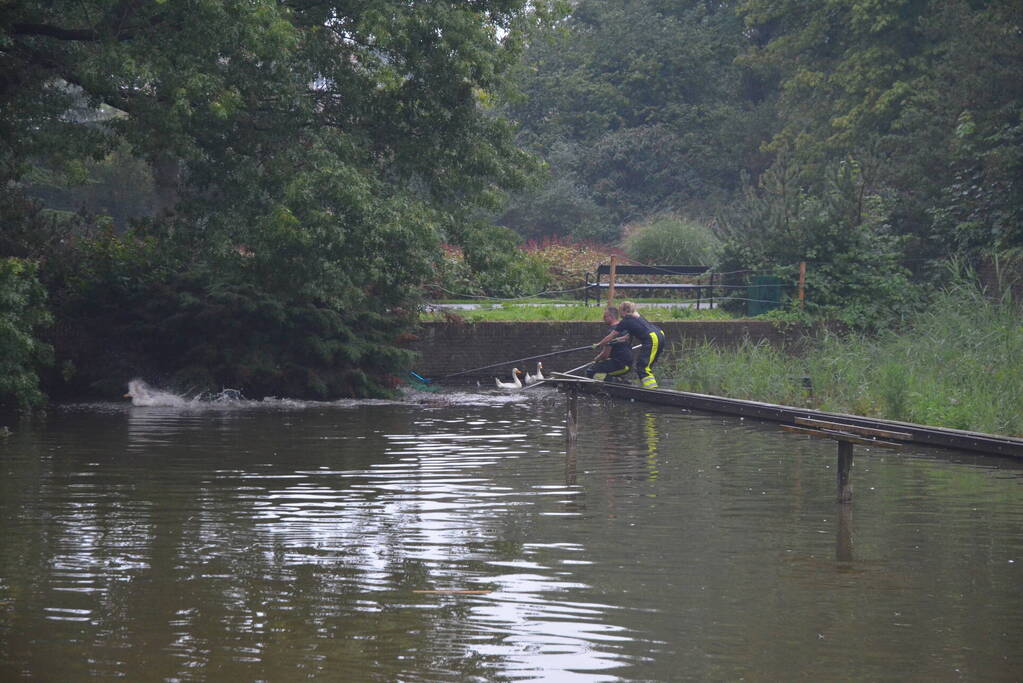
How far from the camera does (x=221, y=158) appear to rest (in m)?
20.2

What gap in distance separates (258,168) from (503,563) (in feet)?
40.8

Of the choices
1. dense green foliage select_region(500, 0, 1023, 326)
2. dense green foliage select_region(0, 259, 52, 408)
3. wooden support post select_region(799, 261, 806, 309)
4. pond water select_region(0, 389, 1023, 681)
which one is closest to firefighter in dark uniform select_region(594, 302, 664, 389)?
dense green foliage select_region(500, 0, 1023, 326)

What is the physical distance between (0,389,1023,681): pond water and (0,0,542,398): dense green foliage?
4706 mm

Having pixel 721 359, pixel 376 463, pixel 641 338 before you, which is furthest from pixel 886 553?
pixel 721 359

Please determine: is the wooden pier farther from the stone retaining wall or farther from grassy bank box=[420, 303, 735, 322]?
grassy bank box=[420, 303, 735, 322]

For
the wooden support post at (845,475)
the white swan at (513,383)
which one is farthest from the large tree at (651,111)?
the wooden support post at (845,475)

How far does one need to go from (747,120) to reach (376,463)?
1716 inches

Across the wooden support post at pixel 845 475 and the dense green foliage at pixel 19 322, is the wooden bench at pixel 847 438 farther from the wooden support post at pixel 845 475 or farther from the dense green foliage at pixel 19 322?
the dense green foliage at pixel 19 322

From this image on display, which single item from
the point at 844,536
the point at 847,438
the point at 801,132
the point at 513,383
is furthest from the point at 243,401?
the point at 801,132

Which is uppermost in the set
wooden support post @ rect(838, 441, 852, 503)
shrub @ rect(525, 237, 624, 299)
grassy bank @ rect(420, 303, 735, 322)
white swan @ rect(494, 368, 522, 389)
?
shrub @ rect(525, 237, 624, 299)

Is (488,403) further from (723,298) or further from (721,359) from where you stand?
(723,298)

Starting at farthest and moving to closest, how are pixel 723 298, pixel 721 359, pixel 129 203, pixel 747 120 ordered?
pixel 747 120, pixel 129 203, pixel 723 298, pixel 721 359

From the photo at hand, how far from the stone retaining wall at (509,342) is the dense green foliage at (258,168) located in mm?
2163

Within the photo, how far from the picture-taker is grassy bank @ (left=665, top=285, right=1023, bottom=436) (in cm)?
1619
